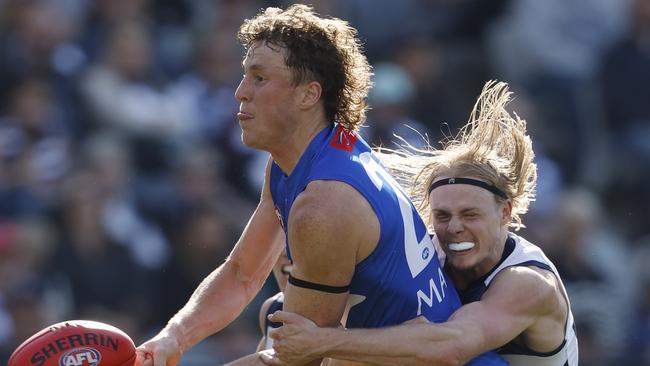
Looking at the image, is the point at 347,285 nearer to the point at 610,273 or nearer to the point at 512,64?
the point at 610,273

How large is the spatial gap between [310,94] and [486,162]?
995 mm

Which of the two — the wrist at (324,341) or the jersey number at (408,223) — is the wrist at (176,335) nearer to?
the wrist at (324,341)

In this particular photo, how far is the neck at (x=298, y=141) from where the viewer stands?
17.9ft

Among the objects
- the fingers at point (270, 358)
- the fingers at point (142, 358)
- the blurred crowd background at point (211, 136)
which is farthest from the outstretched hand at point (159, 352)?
the blurred crowd background at point (211, 136)

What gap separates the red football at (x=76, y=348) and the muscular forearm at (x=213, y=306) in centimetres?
47

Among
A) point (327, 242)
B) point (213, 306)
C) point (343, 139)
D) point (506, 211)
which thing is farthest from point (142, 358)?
point (506, 211)

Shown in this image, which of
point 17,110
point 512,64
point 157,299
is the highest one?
point 512,64

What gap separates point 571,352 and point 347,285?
1258 mm

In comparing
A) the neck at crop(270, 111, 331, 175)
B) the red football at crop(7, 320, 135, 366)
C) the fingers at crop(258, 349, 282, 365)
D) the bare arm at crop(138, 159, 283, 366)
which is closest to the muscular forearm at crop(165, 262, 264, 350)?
the bare arm at crop(138, 159, 283, 366)

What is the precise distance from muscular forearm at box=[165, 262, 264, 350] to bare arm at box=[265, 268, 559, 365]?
811 millimetres

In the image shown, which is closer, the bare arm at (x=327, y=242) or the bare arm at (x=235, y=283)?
the bare arm at (x=327, y=242)

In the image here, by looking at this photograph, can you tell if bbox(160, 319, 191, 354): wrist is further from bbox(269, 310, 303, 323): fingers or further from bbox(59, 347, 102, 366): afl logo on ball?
bbox(269, 310, 303, 323): fingers

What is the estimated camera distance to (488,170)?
234 inches

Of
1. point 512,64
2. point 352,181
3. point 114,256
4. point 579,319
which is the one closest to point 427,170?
point 352,181
